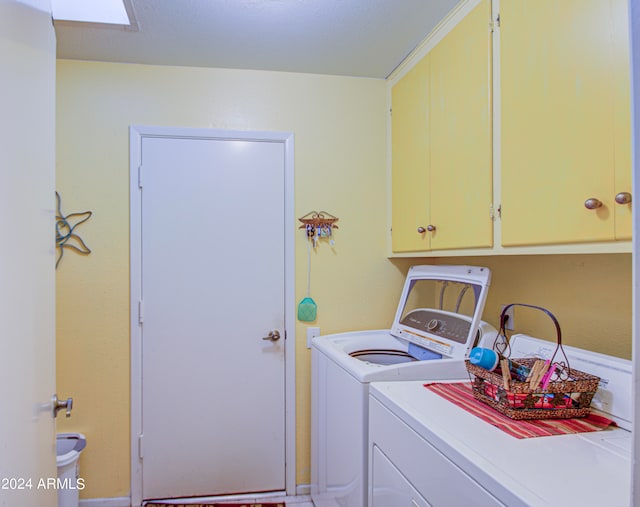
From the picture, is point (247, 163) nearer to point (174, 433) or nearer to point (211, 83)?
point (211, 83)

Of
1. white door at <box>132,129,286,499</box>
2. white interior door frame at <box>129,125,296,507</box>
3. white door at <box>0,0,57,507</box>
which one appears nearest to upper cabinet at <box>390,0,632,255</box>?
white interior door frame at <box>129,125,296,507</box>

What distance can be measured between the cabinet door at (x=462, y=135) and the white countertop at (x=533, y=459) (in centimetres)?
67

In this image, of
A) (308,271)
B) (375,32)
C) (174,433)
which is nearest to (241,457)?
(174,433)

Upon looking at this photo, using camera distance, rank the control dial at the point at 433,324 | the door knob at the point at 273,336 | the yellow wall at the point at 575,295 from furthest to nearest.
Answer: the door knob at the point at 273,336 < the control dial at the point at 433,324 < the yellow wall at the point at 575,295

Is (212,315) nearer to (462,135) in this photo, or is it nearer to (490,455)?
(462,135)

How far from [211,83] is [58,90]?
0.78 metres

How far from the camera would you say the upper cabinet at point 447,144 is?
59.8 inches

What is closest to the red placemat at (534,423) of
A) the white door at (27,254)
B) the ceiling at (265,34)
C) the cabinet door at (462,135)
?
the cabinet door at (462,135)

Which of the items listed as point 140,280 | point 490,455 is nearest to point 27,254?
point 490,455

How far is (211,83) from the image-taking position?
7.58 feet

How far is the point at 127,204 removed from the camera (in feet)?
7.28

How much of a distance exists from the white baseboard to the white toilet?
89mm

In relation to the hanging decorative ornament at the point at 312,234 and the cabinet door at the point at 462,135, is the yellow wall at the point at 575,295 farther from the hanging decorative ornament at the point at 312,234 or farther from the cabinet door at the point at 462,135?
the hanging decorative ornament at the point at 312,234

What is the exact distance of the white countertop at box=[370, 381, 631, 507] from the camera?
0.78m
